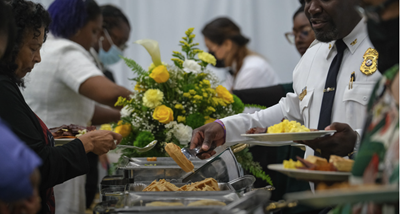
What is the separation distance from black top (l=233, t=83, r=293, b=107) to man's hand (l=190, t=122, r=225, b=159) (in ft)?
2.89

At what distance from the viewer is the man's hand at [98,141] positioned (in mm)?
1367

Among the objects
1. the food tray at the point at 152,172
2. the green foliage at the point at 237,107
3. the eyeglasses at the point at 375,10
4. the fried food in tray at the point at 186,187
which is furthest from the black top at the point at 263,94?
the eyeglasses at the point at 375,10

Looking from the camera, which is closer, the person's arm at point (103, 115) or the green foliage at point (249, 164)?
the green foliage at point (249, 164)

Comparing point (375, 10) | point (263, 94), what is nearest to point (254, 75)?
point (263, 94)

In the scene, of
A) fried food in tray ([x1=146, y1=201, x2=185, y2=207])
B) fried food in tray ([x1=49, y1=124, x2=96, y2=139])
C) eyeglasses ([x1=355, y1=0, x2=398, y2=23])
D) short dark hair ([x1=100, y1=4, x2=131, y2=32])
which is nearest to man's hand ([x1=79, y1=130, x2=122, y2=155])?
fried food in tray ([x1=49, y1=124, x2=96, y2=139])

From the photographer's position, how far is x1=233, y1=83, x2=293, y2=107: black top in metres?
2.33

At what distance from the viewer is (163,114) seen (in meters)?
1.79

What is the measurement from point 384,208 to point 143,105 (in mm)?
1319

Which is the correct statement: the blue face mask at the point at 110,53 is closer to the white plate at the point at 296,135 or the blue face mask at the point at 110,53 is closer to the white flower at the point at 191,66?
the white flower at the point at 191,66

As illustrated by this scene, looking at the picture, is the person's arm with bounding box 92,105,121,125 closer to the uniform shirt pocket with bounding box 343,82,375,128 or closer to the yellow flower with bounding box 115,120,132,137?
the yellow flower with bounding box 115,120,132,137

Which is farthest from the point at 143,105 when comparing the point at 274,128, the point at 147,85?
the point at 274,128

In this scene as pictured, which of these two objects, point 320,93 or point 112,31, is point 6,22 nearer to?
point 320,93

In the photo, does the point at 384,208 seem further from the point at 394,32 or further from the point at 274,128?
the point at 274,128

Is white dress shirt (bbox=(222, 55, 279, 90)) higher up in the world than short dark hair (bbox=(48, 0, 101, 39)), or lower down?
lower down
